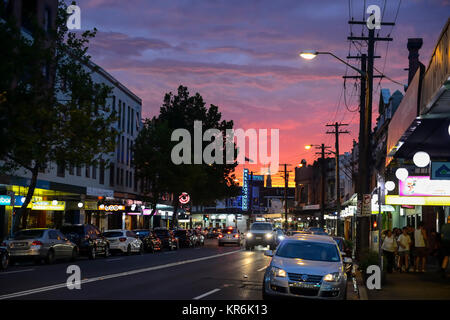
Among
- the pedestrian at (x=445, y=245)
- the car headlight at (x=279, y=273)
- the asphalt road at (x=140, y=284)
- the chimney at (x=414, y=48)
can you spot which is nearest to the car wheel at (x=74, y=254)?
the asphalt road at (x=140, y=284)

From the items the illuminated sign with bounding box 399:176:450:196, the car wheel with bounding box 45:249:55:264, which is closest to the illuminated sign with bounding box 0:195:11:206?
the car wheel with bounding box 45:249:55:264

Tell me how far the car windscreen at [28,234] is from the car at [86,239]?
482 centimetres

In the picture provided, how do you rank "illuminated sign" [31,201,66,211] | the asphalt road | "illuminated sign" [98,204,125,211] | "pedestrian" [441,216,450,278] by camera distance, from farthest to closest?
"illuminated sign" [98,204,125,211] → "illuminated sign" [31,201,66,211] → "pedestrian" [441,216,450,278] → the asphalt road

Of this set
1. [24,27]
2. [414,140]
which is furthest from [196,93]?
[414,140]

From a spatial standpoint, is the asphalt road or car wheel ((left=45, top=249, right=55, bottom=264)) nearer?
the asphalt road

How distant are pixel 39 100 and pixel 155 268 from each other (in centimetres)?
1073

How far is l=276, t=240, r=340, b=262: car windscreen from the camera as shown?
1581cm

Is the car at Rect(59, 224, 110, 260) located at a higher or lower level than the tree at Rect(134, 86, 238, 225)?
lower

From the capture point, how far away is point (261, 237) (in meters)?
49.0

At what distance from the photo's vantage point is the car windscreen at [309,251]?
51.9 feet

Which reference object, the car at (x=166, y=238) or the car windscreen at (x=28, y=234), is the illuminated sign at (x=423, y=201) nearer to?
the car windscreen at (x=28, y=234)

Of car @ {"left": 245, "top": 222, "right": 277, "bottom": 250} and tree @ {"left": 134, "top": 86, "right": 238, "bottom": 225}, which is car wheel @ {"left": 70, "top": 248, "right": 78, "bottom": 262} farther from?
tree @ {"left": 134, "top": 86, "right": 238, "bottom": 225}

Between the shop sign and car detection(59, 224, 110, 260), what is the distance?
20.6m

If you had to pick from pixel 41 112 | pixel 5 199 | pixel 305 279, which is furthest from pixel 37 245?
pixel 305 279
